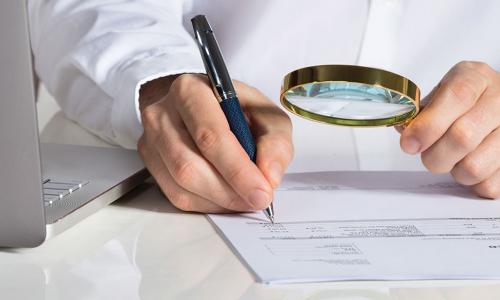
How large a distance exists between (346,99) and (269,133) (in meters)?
0.11

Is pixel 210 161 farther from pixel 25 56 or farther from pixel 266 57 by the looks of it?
pixel 266 57

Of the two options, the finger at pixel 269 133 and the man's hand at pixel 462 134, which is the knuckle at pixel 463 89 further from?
the finger at pixel 269 133

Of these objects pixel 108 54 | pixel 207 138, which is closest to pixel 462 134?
pixel 207 138

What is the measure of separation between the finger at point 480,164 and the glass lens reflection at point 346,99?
136 mm

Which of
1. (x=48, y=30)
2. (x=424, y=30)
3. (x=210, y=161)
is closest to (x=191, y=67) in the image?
(x=210, y=161)

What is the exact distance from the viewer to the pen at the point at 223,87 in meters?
0.83

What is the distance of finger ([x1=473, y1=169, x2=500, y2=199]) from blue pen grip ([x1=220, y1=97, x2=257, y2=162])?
0.24 meters

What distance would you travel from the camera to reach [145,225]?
790 mm

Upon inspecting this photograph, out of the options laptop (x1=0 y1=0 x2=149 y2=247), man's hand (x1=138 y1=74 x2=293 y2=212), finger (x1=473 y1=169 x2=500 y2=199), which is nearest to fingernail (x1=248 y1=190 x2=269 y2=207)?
man's hand (x1=138 y1=74 x2=293 y2=212)

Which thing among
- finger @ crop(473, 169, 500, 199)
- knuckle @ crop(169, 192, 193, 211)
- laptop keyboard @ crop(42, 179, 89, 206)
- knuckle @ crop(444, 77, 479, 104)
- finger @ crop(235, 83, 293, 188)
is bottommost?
knuckle @ crop(169, 192, 193, 211)

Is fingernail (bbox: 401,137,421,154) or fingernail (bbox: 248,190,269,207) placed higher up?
fingernail (bbox: 401,137,421,154)

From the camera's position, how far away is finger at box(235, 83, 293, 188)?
81cm

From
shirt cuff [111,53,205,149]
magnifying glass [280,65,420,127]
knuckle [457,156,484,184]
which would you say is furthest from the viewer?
shirt cuff [111,53,205,149]

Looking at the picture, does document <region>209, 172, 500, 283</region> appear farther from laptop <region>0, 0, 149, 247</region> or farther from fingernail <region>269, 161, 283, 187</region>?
laptop <region>0, 0, 149, 247</region>
